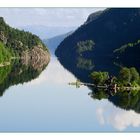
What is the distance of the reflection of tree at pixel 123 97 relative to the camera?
44997mm

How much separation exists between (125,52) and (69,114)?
375 feet

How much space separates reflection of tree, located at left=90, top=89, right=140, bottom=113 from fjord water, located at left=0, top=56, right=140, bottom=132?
0.71 meters

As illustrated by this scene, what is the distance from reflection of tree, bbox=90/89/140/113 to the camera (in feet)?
148

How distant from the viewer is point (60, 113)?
124 ft

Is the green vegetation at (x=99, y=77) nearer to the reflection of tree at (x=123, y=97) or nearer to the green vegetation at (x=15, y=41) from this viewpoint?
the reflection of tree at (x=123, y=97)

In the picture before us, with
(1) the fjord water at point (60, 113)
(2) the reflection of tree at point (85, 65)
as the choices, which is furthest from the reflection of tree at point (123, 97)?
(2) the reflection of tree at point (85, 65)

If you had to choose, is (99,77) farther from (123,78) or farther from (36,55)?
(36,55)

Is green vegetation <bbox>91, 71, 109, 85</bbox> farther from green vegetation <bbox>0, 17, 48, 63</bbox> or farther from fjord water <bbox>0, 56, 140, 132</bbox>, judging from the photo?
green vegetation <bbox>0, 17, 48, 63</bbox>

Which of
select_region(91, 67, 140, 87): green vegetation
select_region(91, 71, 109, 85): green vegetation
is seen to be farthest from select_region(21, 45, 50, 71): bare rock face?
select_region(91, 67, 140, 87): green vegetation

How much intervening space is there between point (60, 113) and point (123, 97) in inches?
533

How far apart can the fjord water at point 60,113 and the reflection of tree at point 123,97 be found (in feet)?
2.33

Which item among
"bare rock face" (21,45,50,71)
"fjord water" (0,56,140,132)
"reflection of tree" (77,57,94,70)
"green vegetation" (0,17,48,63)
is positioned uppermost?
"green vegetation" (0,17,48,63)

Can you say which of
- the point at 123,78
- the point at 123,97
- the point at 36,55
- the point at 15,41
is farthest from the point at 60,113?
the point at 36,55
